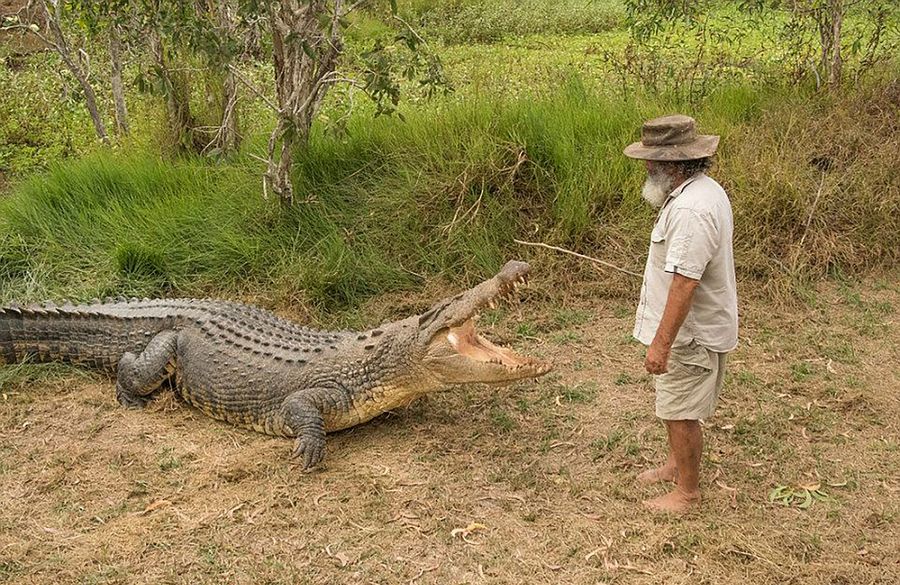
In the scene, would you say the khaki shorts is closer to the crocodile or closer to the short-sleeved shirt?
the short-sleeved shirt

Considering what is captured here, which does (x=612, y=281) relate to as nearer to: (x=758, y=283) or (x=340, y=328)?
(x=758, y=283)

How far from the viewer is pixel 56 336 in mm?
5117

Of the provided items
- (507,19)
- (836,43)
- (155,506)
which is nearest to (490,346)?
(155,506)

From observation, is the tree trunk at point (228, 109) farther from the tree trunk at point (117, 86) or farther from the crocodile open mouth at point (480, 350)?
the crocodile open mouth at point (480, 350)

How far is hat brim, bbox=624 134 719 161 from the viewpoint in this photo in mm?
3297

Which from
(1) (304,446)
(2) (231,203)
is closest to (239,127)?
(2) (231,203)

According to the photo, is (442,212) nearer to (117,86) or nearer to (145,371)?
(145,371)

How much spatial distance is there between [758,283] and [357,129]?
3.23m

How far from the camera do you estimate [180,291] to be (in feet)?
20.0

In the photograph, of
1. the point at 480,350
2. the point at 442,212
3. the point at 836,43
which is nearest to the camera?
the point at 480,350

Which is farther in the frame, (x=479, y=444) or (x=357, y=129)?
(x=357, y=129)

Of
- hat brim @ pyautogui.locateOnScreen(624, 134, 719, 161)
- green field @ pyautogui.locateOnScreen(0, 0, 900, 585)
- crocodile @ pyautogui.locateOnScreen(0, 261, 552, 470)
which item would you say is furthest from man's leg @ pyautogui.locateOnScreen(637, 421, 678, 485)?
hat brim @ pyautogui.locateOnScreen(624, 134, 719, 161)

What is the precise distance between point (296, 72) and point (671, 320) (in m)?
3.60

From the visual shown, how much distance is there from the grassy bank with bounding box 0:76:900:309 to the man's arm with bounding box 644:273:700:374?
268 centimetres
